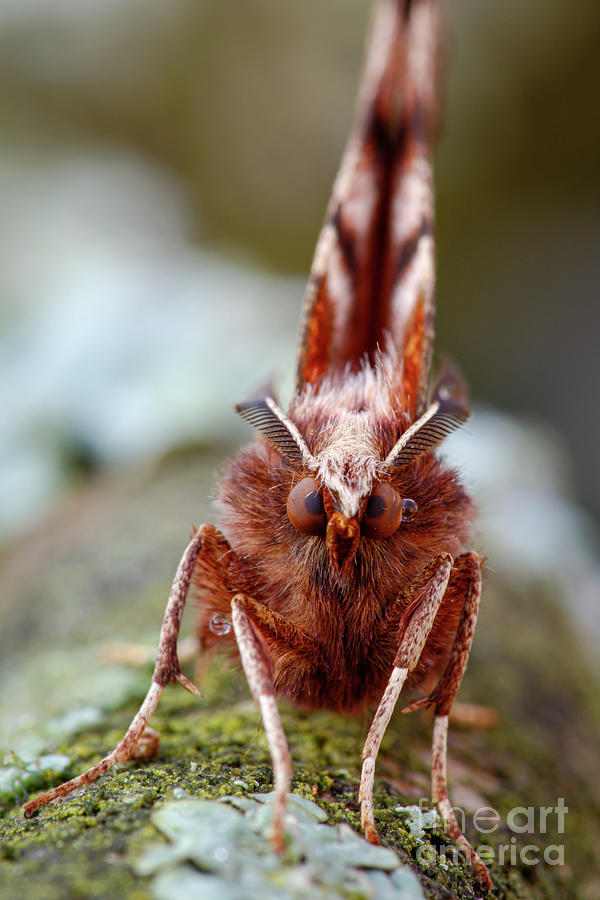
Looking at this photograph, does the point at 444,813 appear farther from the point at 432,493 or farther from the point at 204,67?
the point at 204,67

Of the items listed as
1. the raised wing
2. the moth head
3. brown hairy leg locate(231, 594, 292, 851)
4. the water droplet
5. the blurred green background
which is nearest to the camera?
brown hairy leg locate(231, 594, 292, 851)

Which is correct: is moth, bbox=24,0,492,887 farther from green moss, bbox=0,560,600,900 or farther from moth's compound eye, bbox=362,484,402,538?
green moss, bbox=0,560,600,900

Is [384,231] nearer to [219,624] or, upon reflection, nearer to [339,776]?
[219,624]

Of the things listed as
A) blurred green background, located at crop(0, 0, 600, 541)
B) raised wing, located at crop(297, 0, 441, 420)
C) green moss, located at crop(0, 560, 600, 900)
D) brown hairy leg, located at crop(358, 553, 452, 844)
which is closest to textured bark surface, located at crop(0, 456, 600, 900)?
green moss, located at crop(0, 560, 600, 900)

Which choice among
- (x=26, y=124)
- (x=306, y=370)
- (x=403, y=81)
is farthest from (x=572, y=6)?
(x=306, y=370)

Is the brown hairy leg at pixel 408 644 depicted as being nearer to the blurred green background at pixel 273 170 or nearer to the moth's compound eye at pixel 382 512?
the moth's compound eye at pixel 382 512
